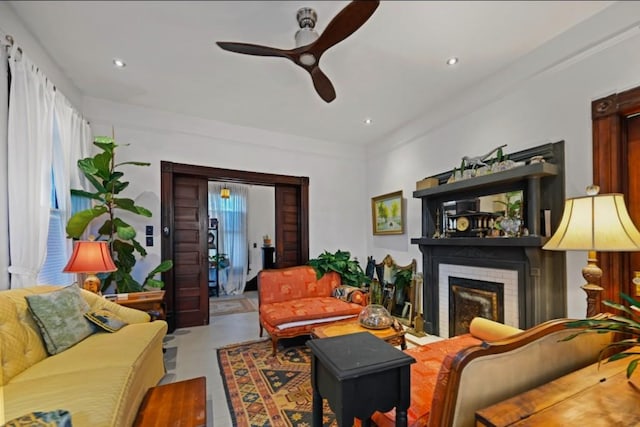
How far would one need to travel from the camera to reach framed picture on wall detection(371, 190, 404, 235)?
429 cm

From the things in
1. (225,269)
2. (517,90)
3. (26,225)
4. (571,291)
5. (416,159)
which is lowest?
(225,269)

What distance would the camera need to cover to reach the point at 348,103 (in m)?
3.52

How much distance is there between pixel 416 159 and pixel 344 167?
145 centimetres

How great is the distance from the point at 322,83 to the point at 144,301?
105 inches

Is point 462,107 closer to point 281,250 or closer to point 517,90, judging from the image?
point 517,90

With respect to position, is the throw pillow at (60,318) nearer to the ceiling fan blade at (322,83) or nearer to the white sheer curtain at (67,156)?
the white sheer curtain at (67,156)

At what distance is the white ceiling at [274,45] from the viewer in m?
1.97

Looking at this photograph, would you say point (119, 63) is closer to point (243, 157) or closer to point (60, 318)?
point (243, 157)

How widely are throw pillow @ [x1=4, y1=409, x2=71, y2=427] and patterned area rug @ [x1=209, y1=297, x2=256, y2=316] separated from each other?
155 inches

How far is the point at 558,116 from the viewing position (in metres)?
2.41

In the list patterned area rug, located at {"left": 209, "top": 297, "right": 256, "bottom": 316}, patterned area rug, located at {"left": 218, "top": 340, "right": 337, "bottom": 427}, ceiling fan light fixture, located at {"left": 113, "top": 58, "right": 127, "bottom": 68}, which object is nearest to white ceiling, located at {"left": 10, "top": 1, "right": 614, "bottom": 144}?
ceiling fan light fixture, located at {"left": 113, "top": 58, "right": 127, "bottom": 68}

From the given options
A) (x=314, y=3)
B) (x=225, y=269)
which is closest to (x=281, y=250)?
(x=225, y=269)

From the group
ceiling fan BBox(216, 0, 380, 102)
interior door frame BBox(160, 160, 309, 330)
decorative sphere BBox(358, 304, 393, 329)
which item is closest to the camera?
ceiling fan BBox(216, 0, 380, 102)

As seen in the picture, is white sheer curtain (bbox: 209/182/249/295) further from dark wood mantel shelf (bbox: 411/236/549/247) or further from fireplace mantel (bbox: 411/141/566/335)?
fireplace mantel (bbox: 411/141/566/335)
